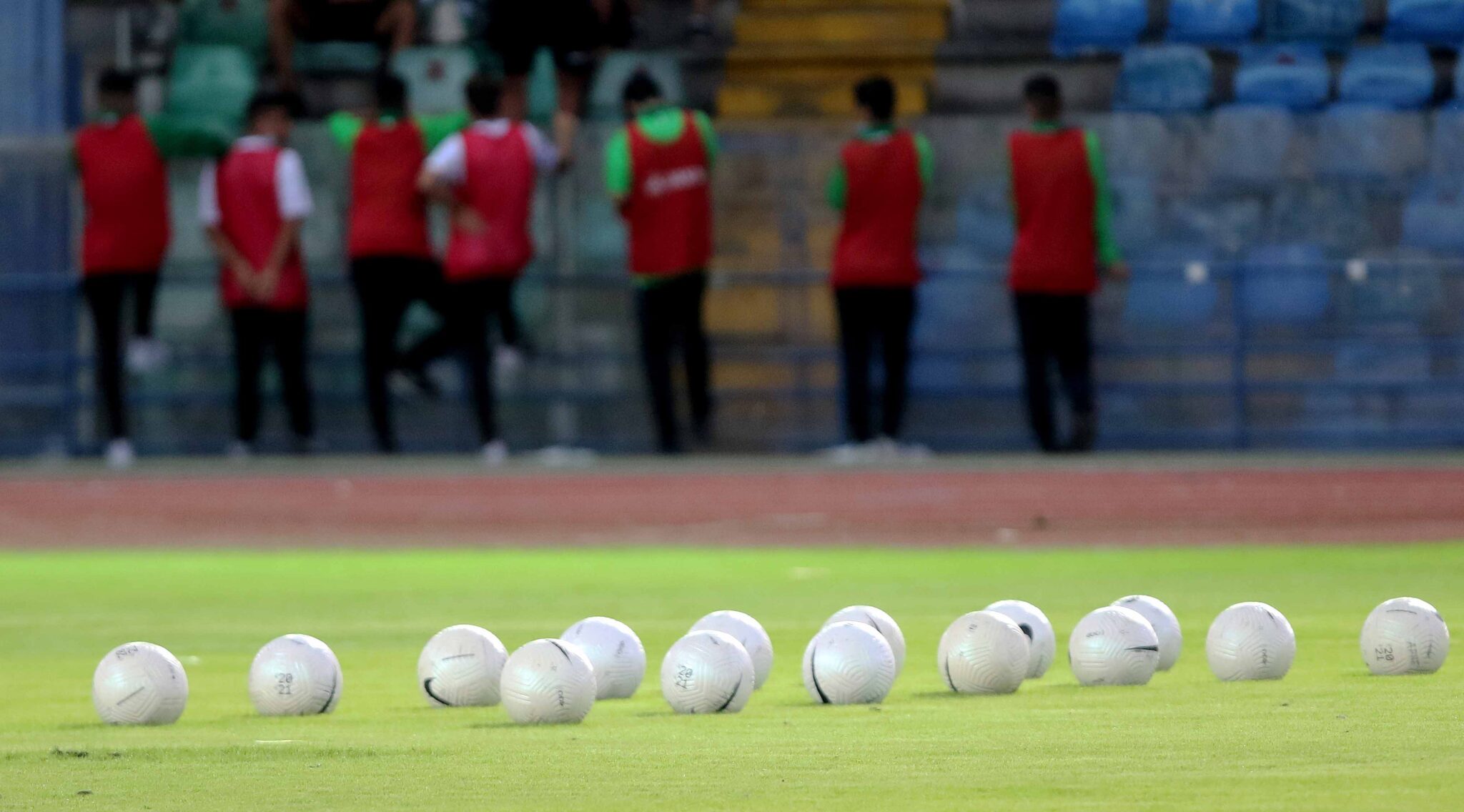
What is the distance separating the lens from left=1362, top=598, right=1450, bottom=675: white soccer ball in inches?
278

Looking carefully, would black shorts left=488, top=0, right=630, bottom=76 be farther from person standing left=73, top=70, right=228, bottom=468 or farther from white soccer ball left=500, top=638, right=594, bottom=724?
white soccer ball left=500, top=638, right=594, bottom=724

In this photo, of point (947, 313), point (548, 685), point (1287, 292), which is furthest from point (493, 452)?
point (548, 685)

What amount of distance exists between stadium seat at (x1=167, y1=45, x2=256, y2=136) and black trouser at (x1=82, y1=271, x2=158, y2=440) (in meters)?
2.40

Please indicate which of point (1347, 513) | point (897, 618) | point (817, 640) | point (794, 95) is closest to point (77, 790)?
point (817, 640)

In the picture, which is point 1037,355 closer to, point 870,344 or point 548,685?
point 870,344

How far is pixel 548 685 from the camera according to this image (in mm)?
6383

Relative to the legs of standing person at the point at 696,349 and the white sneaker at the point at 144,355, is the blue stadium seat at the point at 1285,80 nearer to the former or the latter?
the legs of standing person at the point at 696,349

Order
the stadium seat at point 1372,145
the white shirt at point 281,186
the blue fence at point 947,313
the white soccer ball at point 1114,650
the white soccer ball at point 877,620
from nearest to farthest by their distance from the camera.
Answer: the white soccer ball at point 1114,650
the white soccer ball at point 877,620
the white shirt at point 281,186
the blue fence at point 947,313
the stadium seat at point 1372,145

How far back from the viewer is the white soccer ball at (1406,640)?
705 centimetres

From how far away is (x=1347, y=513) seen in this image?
1436 centimetres

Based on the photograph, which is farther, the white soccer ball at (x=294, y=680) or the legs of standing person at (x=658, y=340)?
the legs of standing person at (x=658, y=340)

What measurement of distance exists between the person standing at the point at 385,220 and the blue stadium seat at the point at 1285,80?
567cm

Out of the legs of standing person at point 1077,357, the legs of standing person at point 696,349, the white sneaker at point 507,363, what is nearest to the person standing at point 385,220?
the white sneaker at point 507,363

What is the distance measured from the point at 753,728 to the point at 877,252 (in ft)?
31.7
